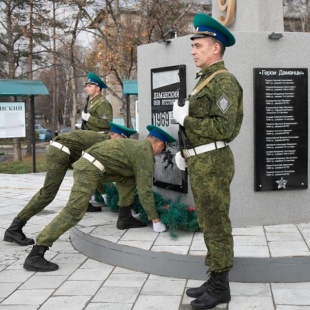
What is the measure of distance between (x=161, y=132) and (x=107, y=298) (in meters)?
1.82

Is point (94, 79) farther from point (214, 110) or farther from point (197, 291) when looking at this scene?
point (197, 291)

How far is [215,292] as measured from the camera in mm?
4078

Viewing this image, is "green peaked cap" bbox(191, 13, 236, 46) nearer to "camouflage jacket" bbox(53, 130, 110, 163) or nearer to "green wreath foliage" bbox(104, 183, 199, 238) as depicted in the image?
"green wreath foliage" bbox(104, 183, 199, 238)

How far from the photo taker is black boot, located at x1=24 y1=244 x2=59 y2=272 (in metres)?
5.16

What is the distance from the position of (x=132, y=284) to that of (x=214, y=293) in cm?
95

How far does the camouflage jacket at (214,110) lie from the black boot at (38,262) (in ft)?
6.85

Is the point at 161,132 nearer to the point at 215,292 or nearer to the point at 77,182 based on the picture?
the point at 77,182

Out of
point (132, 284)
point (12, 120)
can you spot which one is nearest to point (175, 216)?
point (132, 284)

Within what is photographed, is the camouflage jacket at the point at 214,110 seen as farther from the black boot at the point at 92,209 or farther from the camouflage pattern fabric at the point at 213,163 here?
the black boot at the point at 92,209

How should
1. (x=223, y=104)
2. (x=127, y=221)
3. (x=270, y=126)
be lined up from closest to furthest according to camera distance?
(x=223, y=104) < (x=270, y=126) < (x=127, y=221)

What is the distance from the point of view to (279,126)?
5801 mm

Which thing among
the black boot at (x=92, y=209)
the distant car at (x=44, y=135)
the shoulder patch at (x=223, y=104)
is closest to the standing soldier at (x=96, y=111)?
the black boot at (x=92, y=209)

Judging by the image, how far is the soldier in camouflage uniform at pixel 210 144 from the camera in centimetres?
387

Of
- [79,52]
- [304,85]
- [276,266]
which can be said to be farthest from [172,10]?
[276,266]
